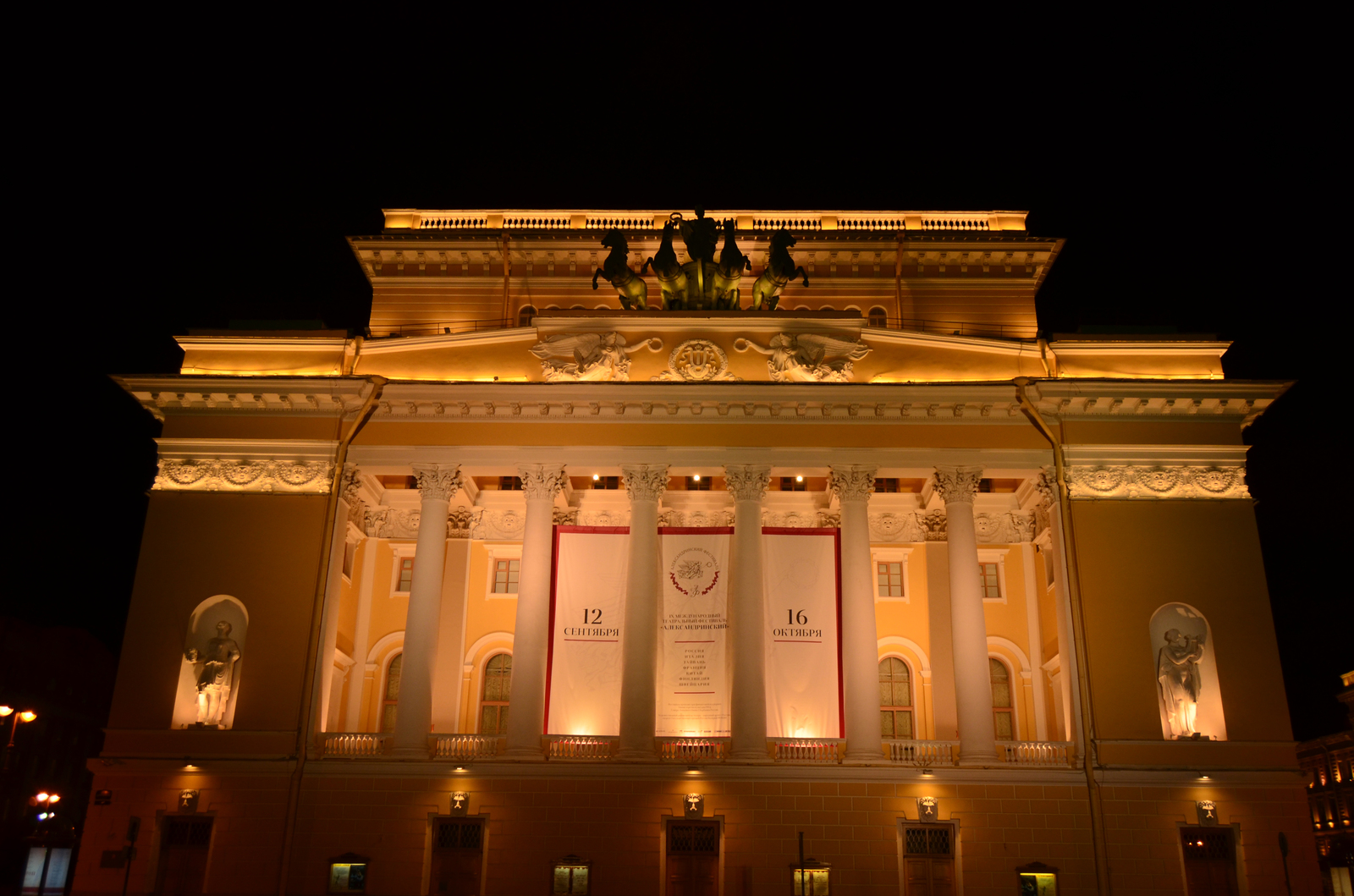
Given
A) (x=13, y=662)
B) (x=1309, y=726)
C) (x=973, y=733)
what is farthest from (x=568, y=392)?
(x=1309, y=726)

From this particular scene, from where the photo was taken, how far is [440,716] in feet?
88.9

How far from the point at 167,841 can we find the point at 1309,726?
6133cm

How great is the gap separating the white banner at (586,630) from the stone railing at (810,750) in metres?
3.54

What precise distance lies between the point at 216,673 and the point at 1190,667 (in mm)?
20798

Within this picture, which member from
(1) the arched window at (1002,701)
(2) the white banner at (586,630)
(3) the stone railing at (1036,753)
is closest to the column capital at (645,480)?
(2) the white banner at (586,630)

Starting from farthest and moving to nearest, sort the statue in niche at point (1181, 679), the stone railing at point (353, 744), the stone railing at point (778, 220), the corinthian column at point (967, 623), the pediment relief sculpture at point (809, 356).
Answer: the stone railing at point (778, 220) → the pediment relief sculpture at point (809, 356) → the stone railing at point (353, 744) → the corinthian column at point (967, 623) → the statue in niche at point (1181, 679)

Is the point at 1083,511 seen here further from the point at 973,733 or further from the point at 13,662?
the point at 13,662

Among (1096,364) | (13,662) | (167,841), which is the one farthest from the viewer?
(13,662)

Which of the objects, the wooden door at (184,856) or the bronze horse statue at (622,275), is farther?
the bronze horse statue at (622,275)

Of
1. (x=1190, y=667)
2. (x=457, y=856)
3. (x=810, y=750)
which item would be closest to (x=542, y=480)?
(x=457, y=856)

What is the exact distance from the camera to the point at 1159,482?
25000mm

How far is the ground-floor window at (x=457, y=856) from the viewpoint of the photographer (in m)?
22.7

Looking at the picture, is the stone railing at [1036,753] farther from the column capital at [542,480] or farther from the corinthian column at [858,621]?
the column capital at [542,480]

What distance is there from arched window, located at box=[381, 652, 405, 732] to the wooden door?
5787mm
